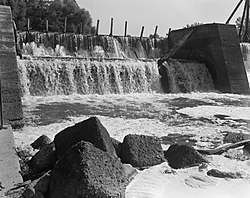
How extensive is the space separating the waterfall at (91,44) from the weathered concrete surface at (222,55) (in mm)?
3741

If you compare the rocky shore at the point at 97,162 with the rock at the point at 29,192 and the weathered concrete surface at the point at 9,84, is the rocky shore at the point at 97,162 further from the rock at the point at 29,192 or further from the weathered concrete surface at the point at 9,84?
the weathered concrete surface at the point at 9,84

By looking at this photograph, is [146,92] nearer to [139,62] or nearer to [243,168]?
[139,62]

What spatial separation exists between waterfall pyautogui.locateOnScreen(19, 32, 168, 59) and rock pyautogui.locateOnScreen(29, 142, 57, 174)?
12.4 meters

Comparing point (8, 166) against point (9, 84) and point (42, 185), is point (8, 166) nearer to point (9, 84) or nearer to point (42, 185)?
point (42, 185)

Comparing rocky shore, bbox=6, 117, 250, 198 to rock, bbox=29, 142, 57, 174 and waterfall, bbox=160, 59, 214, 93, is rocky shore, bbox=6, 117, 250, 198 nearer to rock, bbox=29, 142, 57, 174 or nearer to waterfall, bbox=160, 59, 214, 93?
rock, bbox=29, 142, 57, 174

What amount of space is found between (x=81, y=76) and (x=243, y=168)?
8285 millimetres

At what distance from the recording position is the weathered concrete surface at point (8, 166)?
2.73m

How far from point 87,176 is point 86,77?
916 centimetres

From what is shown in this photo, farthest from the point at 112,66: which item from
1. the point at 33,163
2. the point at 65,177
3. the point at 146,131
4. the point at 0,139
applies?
the point at 65,177

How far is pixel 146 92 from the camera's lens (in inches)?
488

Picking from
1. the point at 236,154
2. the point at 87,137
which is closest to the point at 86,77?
the point at 236,154

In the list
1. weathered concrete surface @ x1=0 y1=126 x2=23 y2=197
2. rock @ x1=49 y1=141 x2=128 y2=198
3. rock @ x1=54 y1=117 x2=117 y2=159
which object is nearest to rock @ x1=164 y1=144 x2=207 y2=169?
rock @ x1=54 y1=117 x2=117 y2=159

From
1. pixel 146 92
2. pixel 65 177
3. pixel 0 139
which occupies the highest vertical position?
pixel 65 177

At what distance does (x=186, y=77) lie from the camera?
13.6 meters
